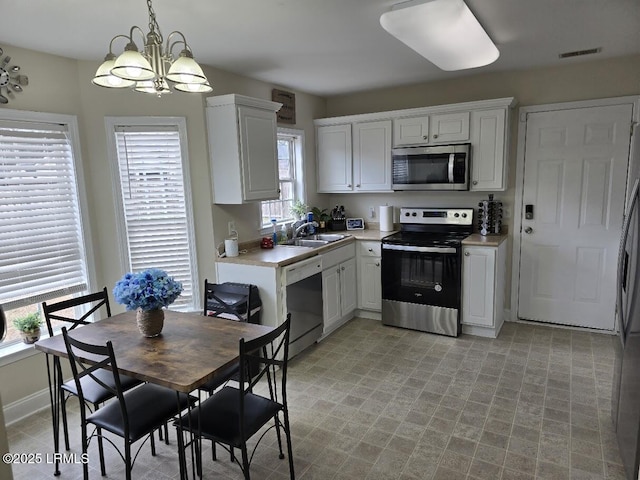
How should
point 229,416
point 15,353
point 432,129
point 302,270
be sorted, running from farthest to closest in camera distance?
point 432,129
point 302,270
point 15,353
point 229,416

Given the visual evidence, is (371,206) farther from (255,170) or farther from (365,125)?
(255,170)

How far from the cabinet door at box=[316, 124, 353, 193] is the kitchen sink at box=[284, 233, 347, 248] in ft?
2.08

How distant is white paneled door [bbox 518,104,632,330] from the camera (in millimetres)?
3775

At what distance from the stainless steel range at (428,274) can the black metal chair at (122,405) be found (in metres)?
2.51

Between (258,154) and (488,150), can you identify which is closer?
(258,154)

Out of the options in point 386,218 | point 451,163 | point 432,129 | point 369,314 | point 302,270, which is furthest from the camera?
point 386,218

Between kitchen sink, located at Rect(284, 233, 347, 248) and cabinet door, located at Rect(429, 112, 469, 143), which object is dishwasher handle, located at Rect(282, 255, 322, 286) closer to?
kitchen sink, located at Rect(284, 233, 347, 248)

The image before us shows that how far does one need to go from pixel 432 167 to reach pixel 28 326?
3727 millimetres

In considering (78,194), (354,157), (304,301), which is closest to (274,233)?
(304,301)

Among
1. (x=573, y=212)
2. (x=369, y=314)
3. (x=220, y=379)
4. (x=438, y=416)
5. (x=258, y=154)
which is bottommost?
(x=438, y=416)

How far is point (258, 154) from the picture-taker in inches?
142

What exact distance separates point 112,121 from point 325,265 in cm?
216

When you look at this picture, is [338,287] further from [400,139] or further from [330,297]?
[400,139]

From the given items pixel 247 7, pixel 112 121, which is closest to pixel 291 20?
pixel 247 7
